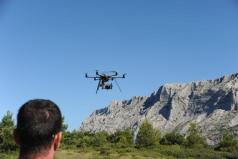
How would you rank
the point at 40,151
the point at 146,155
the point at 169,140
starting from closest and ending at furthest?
the point at 40,151 → the point at 146,155 → the point at 169,140

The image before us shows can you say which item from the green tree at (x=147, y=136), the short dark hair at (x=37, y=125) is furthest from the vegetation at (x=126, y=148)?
the short dark hair at (x=37, y=125)

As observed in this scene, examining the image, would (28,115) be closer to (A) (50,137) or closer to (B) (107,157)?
(A) (50,137)

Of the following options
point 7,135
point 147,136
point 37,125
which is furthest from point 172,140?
point 37,125

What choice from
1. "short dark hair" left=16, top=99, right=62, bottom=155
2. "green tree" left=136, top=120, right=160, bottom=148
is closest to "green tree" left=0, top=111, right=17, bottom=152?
"green tree" left=136, top=120, right=160, bottom=148

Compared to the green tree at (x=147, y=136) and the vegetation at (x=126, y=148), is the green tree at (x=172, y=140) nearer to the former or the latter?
the vegetation at (x=126, y=148)

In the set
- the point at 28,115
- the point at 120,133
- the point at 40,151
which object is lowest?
the point at 40,151

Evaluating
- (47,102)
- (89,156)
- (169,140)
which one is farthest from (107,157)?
(169,140)

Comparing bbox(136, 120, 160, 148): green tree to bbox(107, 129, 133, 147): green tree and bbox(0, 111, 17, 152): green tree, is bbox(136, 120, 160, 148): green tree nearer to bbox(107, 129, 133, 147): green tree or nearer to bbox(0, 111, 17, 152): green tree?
bbox(107, 129, 133, 147): green tree
